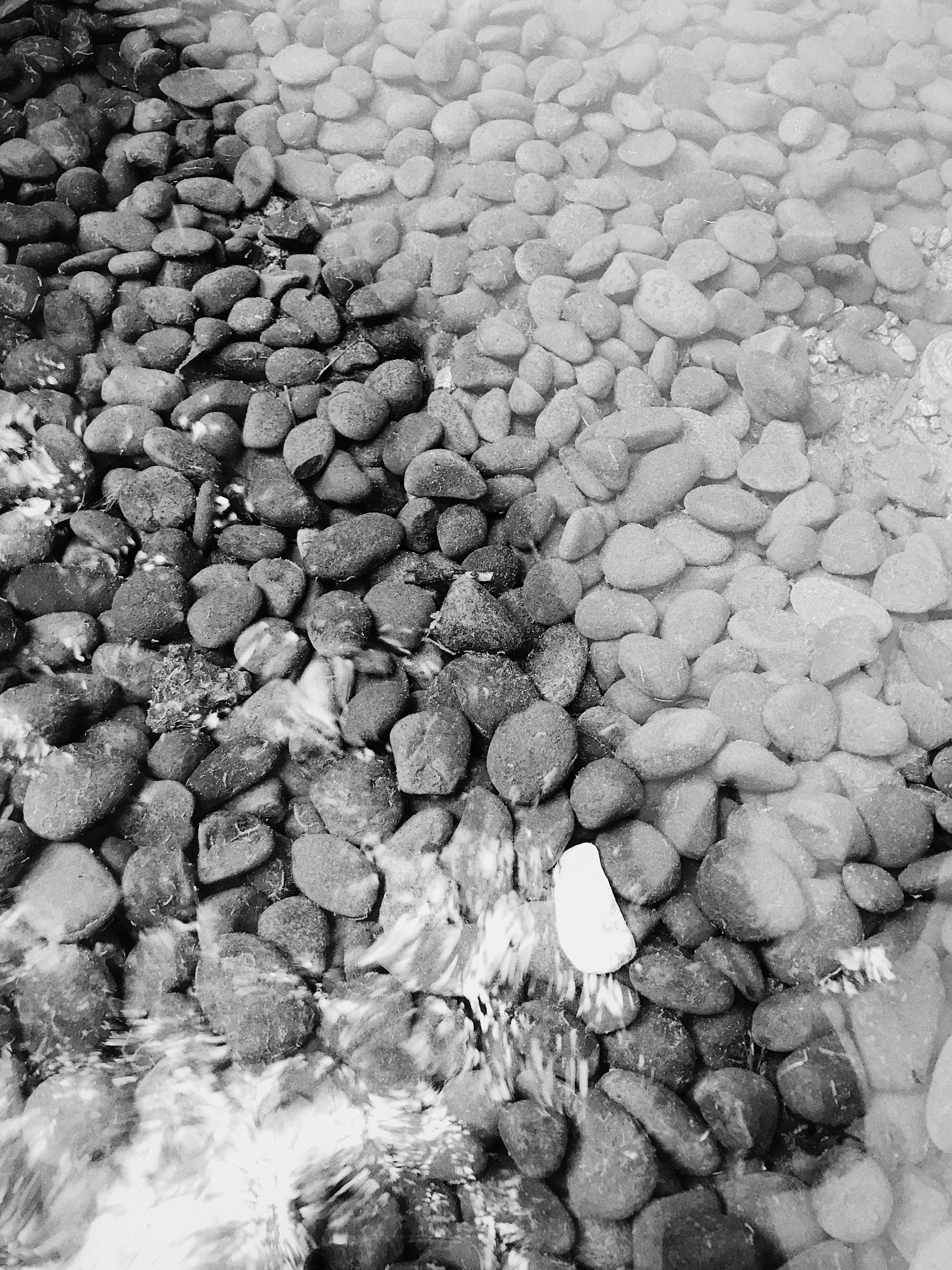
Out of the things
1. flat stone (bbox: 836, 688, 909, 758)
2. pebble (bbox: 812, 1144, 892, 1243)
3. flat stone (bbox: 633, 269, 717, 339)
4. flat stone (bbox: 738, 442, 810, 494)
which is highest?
flat stone (bbox: 633, 269, 717, 339)

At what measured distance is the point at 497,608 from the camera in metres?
0.56

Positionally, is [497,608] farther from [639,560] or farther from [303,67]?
[303,67]

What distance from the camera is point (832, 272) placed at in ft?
2.22

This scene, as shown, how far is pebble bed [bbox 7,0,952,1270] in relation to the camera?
0.42 m

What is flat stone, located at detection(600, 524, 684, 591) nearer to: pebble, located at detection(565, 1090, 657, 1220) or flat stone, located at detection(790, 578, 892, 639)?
flat stone, located at detection(790, 578, 892, 639)

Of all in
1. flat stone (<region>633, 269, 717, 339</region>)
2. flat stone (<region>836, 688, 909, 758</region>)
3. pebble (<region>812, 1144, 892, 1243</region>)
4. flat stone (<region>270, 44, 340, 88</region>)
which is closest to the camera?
pebble (<region>812, 1144, 892, 1243</region>)

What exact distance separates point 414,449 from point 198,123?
40 cm

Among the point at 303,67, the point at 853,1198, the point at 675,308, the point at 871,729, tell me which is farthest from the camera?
the point at 303,67

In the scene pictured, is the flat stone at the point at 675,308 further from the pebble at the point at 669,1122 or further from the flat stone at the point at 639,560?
the pebble at the point at 669,1122

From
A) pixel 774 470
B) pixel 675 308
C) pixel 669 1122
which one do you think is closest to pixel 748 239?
pixel 675 308

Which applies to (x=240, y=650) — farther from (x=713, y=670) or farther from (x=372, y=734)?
(x=713, y=670)

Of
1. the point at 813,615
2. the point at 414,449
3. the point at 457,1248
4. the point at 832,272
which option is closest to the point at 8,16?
the point at 414,449

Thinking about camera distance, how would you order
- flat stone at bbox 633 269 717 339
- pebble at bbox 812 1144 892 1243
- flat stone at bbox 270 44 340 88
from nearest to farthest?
pebble at bbox 812 1144 892 1243, flat stone at bbox 633 269 717 339, flat stone at bbox 270 44 340 88

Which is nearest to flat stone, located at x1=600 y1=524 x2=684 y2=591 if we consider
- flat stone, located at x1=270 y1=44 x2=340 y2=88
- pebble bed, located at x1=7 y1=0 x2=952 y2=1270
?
pebble bed, located at x1=7 y1=0 x2=952 y2=1270
